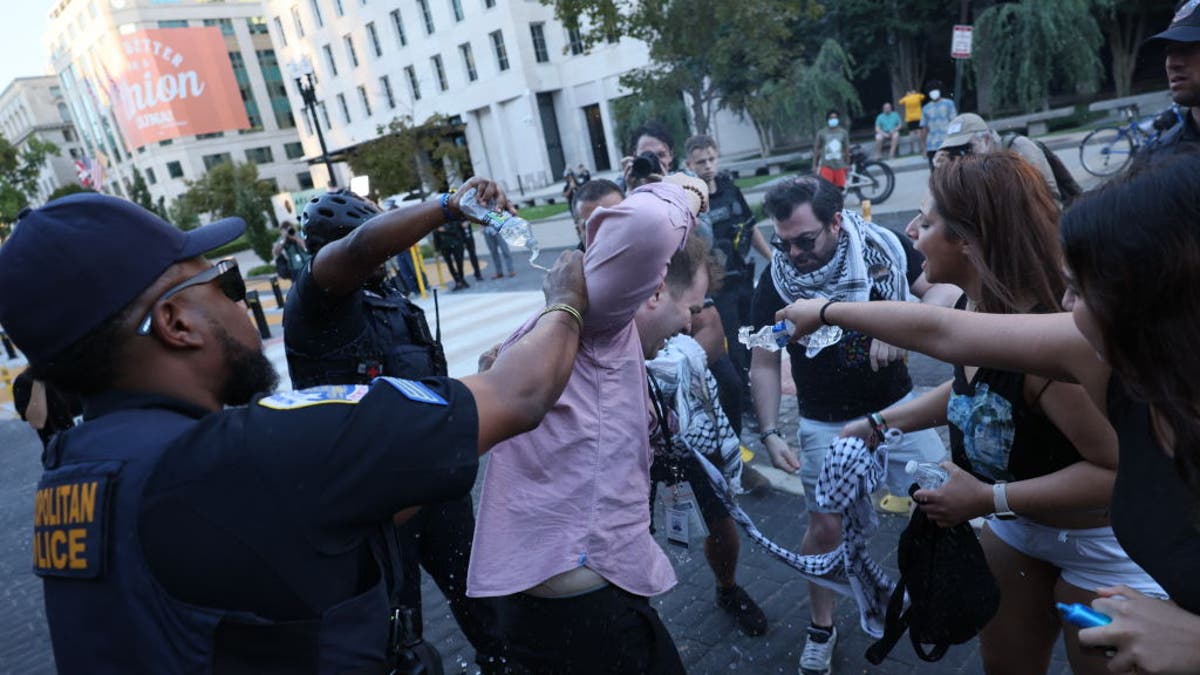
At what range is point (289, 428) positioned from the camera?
1188 mm

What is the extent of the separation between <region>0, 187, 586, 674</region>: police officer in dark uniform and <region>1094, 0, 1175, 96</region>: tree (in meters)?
27.7

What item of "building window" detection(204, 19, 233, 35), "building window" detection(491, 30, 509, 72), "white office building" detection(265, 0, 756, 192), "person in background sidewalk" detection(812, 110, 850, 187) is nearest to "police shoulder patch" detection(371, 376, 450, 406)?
"person in background sidewalk" detection(812, 110, 850, 187)

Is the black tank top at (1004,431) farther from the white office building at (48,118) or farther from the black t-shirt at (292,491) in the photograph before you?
the white office building at (48,118)

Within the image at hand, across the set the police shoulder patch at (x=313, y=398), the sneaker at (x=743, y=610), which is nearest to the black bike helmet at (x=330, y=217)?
the police shoulder patch at (x=313, y=398)

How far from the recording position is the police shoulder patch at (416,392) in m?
1.30

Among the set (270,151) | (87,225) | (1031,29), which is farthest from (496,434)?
(270,151)

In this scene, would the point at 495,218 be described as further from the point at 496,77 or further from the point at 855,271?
the point at 496,77

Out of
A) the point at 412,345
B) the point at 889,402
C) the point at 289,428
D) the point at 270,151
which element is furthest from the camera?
the point at 270,151

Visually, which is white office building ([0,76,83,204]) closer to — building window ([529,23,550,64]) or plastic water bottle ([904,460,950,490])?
building window ([529,23,550,64])

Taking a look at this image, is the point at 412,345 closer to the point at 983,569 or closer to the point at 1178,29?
the point at 983,569

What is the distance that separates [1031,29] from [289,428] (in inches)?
921

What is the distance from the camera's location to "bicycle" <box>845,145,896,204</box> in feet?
45.2

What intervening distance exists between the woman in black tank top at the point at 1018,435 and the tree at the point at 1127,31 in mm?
25972

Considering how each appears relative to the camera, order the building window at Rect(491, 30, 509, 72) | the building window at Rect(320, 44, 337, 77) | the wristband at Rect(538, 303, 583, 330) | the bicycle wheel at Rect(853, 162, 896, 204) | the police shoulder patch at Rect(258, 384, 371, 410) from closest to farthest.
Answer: the police shoulder patch at Rect(258, 384, 371, 410)
the wristband at Rect(538, 303, 583, 330)
the bicycle wheel at Rect(853, 162, 896, 204)
the building window at Rect(491, 30, 509, 72)
the building window at Rect(320, 44, 337, 77)
